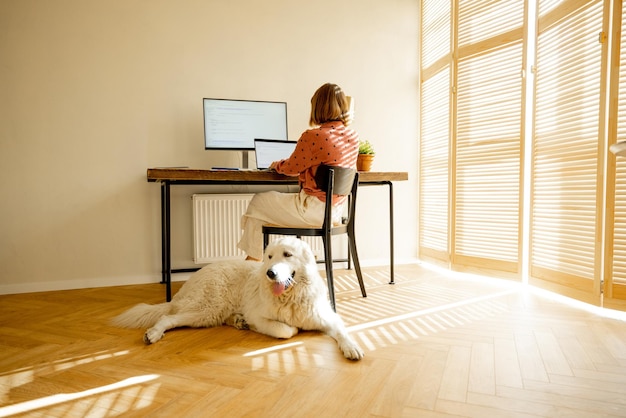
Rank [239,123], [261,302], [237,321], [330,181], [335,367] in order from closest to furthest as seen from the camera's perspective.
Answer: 1. [335,367]
2. [261,302]
3. [237,321]
4. [330,181]
5. [239,123]

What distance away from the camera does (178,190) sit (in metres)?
3.02

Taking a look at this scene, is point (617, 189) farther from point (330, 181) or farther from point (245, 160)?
point (245, 160)

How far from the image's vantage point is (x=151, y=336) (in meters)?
1.66

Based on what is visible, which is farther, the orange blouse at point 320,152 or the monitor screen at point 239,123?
the monitor screen at point 239,123

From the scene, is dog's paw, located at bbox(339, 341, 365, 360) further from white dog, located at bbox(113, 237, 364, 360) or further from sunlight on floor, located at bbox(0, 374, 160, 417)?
sunlight on floor, located at bbox(0, 374, 160, 417)

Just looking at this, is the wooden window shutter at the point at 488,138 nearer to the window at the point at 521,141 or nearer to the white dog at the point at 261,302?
the window at the point at 521,141

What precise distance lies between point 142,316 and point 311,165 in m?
1.13

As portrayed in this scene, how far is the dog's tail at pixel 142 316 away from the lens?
6.19 ft

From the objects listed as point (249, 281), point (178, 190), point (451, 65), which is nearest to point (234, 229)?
point (178, 190)

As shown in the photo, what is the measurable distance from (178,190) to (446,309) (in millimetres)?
2104

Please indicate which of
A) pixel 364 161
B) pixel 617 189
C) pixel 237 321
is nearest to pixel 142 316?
pixel 237 321

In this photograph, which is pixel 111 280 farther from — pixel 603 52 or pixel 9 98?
pixel 603 52

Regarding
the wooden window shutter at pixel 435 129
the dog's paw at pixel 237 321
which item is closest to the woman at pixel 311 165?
the dog's paw at pixel 237 321

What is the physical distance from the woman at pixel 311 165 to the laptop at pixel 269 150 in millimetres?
636
